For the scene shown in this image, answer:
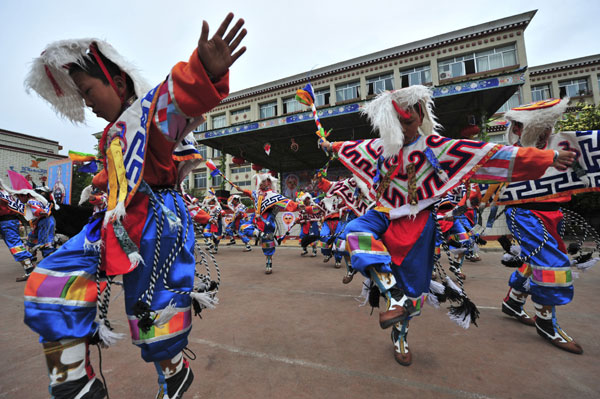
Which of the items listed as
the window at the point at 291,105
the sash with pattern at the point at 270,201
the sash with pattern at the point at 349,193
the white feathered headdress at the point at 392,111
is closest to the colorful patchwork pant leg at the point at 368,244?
the white feathered headdress at the point at 392,111

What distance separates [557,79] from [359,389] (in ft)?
90.0

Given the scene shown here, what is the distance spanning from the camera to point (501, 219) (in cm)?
1041

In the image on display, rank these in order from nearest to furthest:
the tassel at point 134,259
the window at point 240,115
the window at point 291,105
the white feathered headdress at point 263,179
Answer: the tassel at point 134,259 → the white feathered headdress at point 263,179 → the window at point 291,105 → the window at point 240,115

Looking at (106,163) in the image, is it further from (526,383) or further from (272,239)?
(272,239)

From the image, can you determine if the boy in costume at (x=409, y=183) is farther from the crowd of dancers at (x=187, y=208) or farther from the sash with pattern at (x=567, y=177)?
the sash with pattern at (x=567, y=177)

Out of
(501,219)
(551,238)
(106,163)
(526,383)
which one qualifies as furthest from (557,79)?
(106,163)

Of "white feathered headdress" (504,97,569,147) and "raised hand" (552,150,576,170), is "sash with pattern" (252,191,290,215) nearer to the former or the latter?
"white feathered headdress" (504,97,569,147)

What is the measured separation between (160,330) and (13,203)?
7.48 meters

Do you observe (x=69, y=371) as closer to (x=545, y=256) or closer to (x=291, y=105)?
(x=545, y=256)

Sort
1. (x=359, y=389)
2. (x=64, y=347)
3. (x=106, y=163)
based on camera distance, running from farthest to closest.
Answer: (x=359, y=389), (x=106, y=163), (x=64, y=347)

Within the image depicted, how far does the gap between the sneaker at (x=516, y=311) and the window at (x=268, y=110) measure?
23818mm

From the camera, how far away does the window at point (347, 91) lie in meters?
21.7

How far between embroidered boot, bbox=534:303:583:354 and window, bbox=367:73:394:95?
2042cm

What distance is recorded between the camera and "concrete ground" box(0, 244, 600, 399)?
1.73 meters
